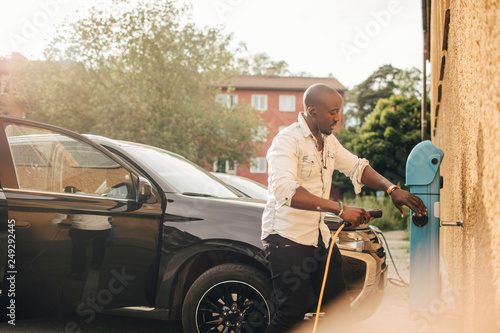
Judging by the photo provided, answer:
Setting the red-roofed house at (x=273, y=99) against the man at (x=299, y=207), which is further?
the red-roofed house at (x=273, y=99)

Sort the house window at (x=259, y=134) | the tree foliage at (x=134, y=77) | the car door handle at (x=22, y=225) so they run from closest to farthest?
the car door handle at (x=22, y=225)
the tree foliage at (x=134, y=77)
the house window at (x=259, y=134)

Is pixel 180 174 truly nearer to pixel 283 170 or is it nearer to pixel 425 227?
pixel 283 170

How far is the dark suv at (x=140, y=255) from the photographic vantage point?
10.9 feet

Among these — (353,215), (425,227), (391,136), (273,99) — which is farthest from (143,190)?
(273,99)

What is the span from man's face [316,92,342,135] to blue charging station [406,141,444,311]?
1.71 feet

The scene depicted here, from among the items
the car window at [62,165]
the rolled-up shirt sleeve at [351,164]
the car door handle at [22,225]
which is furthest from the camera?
the car window at [62,165]

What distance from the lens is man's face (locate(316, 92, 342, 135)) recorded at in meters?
2.54

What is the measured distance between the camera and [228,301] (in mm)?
3322

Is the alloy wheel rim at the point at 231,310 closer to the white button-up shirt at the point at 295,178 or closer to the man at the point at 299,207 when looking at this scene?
the man at the point at 299,207

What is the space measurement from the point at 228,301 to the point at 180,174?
1.24 meters

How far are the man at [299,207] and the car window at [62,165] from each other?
1.54 m

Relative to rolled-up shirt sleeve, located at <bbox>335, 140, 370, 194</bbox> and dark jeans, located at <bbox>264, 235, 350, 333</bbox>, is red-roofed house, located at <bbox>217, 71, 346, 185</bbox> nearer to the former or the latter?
rolled-up shirt sleeve, located at <bbox>335, 140, 370, 194</bbox>

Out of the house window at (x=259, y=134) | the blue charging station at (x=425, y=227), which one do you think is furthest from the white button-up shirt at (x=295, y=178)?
the house window at (x=259, y=134)

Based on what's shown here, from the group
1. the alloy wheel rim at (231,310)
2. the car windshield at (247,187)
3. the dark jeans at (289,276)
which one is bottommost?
A: the alloy wheel rim at (231,310)
